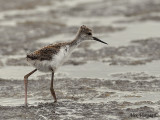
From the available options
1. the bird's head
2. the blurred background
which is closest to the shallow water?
the blurred background

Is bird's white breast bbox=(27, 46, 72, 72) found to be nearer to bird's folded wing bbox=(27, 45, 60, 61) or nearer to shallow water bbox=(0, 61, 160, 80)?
bird's folded wing bbox=(27, 45, 60, 61)

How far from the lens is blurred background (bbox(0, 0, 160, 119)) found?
9.80 m

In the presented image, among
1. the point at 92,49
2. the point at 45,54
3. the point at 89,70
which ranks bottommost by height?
the point at 89,70

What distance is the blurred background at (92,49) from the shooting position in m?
9.80

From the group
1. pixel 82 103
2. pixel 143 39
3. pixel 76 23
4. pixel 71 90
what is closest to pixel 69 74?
pixel 71 90

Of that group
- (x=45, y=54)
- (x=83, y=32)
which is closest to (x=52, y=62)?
(x=45, y=54)

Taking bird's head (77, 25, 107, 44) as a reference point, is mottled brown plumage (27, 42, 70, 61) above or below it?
below

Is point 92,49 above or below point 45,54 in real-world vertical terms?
above

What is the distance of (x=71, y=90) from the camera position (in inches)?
397

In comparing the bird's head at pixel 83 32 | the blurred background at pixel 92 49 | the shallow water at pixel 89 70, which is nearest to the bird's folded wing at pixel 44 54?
the bird's head at pixel 83 32

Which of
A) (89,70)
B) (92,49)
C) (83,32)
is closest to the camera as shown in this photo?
(83,32)

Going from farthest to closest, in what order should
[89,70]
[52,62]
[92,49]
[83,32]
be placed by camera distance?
1. [92,49]
2. [89,70]
3. [83,32]
4. [52,62]

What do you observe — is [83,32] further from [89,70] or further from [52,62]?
[89,70]

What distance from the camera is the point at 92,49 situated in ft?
45.8
